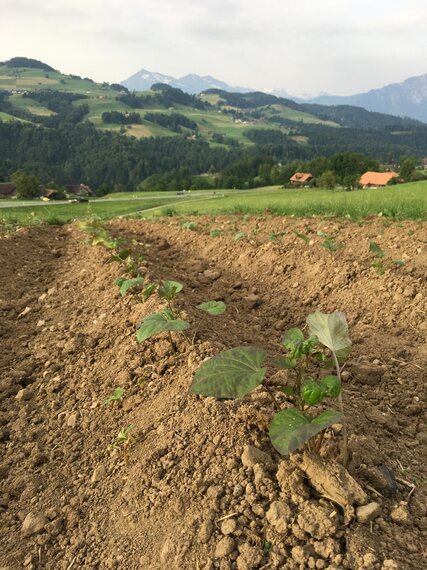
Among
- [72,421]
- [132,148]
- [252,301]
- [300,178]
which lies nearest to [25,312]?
[72,421]

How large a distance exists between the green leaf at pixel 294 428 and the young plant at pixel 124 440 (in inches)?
40.5

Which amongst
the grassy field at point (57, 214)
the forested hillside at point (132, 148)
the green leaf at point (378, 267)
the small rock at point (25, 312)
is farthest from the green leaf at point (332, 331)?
the forested hillside at point (132, 148)

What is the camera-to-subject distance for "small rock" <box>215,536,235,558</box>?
1.74 metres

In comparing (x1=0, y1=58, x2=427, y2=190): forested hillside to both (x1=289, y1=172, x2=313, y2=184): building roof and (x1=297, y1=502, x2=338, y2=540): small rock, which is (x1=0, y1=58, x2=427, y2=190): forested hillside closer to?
(x1=289, y1=172, x2=313, y2=184): building roof

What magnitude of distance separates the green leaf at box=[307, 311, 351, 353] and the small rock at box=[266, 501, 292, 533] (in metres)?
0.76

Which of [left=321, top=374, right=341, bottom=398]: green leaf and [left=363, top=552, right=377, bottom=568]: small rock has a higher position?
[left=321, top=374, right=341, bottom=398]: green leaf

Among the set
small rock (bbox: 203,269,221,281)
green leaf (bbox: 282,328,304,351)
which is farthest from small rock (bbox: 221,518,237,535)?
small rock (bbox: 203,269,221,281)

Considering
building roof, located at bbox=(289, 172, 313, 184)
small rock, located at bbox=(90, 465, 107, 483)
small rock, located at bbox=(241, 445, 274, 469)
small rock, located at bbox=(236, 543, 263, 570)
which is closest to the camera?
small rock, located at bbox=(236, 543, 263, 570)

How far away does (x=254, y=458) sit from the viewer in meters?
2.08

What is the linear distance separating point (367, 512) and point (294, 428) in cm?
49

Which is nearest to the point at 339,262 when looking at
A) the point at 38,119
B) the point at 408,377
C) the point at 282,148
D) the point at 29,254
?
the point at 408,377

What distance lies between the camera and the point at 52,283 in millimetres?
6145

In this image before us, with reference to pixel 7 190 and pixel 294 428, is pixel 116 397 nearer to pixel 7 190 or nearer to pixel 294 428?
pixel 294 428

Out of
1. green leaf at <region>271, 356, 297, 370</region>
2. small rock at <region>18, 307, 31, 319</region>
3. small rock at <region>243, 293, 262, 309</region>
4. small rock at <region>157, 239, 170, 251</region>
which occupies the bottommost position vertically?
small rock at <region>157, 239, 170, 251</region>
